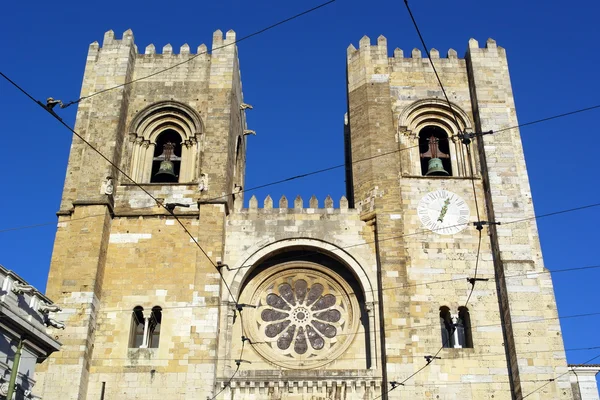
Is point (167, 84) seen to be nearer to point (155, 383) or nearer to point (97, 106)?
point (97, 106)

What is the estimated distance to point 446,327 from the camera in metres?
20.2

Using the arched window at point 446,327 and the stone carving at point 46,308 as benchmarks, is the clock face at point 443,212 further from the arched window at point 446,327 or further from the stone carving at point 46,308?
the stone carving at point 46,308

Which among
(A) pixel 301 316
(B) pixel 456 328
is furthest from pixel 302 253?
(B) pixel 456 328

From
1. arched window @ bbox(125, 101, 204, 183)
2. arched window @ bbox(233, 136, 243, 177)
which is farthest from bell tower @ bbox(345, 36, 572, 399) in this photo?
arched window @ bbox(125, 101, 204, 183)

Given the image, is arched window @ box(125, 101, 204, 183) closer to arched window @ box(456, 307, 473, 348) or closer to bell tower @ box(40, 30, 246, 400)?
bell tower @ box(40, 30, 246, 400)

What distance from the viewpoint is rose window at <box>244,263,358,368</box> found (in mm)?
20750

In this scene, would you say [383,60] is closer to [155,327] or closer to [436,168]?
[436,168]

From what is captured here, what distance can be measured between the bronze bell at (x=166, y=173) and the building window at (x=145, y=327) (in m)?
4.14

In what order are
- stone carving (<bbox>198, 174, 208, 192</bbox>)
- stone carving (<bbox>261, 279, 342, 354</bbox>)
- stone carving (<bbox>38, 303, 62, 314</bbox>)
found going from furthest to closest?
stone carving (<bbox>198, 174, 208, 192</bbox>), stone carving (<bbox>261, 279, 342, 354</bbox>), stone carving (<bbox>38, 303, 62, 314</bbox>)

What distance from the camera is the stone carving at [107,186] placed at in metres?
21.4

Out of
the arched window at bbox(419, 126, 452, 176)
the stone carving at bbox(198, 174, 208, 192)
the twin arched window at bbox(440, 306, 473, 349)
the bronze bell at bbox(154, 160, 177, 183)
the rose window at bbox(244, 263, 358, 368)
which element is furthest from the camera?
the arched window at bbox(419, 126, 452, 176)

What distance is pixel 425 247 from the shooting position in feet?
68.8

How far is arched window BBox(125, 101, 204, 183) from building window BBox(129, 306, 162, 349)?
4.12 m

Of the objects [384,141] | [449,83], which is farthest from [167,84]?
[449,83]
